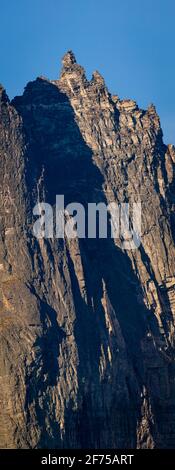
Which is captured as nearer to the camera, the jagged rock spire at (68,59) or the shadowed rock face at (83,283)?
the shadowed rock face at (83,283)

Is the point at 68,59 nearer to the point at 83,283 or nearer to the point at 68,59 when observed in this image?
the point at 68,59

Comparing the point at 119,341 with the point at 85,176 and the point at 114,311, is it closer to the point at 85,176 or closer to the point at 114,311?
the point at 114,311

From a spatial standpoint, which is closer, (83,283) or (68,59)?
(83,283)

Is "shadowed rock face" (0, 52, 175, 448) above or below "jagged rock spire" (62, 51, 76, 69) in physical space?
below

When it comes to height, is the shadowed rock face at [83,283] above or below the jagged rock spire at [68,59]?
below

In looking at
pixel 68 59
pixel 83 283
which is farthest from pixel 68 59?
pixel 83 283

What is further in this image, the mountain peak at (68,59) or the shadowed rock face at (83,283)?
the mountain peak at (68,59)
